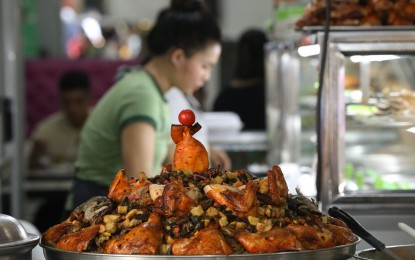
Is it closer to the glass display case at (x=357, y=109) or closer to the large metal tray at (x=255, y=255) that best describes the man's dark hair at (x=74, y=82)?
the glass display case at (x=357, y=109)

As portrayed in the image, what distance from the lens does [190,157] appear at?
2.15 meters

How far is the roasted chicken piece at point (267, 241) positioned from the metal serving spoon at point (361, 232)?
331mm

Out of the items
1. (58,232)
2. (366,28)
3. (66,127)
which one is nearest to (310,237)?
(58,232)

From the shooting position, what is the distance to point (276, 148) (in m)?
6.41

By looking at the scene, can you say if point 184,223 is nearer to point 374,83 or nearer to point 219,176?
point 219,176

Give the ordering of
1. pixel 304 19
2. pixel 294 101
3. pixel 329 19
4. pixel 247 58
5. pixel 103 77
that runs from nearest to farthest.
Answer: pixel 329 19
pixel 304 19
pixel 294 101
pixel 247 58
pixel 103 77

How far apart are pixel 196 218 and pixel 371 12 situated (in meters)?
1.59

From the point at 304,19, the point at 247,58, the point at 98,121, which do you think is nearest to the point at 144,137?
the point at 98,121

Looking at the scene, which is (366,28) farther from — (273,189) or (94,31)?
(94,31)

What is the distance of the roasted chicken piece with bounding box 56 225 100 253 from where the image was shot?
197cm

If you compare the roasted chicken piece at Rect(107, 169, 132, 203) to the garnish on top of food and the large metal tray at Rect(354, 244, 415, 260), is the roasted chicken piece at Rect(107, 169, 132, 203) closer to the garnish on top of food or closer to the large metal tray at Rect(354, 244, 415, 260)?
the garnish on top of food

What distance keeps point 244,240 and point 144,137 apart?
7.20 feet

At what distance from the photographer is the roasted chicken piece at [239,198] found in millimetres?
1972

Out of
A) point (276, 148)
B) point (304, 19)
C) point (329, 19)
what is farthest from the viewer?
point (276, 148)
